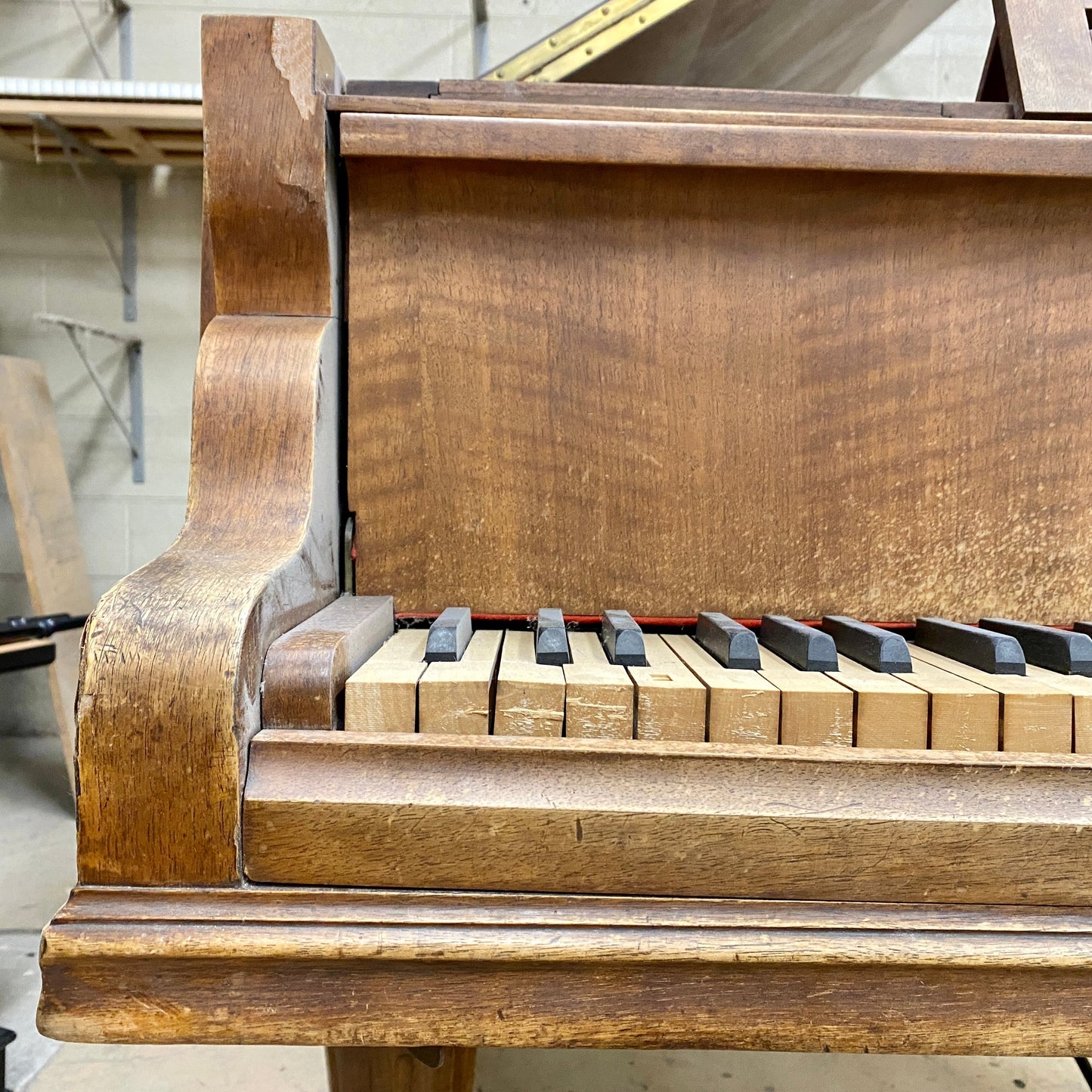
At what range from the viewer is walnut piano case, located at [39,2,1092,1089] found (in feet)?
1.41

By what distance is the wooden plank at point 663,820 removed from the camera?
1.41ft

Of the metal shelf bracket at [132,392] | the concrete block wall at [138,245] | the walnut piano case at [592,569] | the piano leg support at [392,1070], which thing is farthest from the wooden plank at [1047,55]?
the metal shelf bracket at [132,392]

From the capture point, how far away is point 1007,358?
0.74 meters

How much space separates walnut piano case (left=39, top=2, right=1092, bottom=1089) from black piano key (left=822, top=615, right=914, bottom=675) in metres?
0.04

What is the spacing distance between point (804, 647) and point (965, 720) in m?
0.11

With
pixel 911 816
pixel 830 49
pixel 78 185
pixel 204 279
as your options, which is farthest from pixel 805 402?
pixel 78 185

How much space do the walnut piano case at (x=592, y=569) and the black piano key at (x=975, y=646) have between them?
55 millimetres

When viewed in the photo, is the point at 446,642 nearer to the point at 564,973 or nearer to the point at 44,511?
the point at 564,973

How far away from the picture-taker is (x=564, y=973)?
1.44 ft

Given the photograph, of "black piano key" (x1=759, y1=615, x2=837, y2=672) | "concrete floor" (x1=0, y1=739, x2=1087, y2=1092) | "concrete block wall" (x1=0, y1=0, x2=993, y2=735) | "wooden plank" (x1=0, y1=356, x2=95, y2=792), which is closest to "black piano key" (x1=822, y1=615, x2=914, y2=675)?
"black piano key" (x1=759, y1=615, x2=837, y2=672)

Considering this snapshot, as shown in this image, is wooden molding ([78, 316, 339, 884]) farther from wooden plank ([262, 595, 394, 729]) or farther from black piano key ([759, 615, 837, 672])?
black piano key ([759, 615, 837, 672])

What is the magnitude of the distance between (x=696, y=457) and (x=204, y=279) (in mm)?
553

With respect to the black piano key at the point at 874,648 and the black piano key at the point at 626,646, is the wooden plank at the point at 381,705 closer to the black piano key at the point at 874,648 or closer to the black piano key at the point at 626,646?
the black piano key at the point at 626,646

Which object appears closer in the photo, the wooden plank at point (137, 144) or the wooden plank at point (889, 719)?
the wooden plank at point (889, 719)
